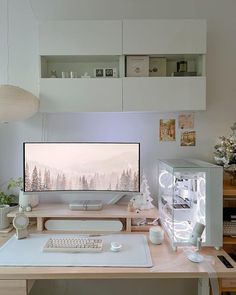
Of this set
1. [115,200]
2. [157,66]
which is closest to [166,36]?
[157,66]

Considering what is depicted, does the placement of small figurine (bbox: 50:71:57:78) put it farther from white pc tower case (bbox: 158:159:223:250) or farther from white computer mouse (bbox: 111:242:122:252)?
white computer mouse (bbox: 111:242:122:252)

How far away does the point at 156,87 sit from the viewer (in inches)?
72.0

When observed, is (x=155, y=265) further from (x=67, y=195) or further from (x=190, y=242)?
(x=67, y=195)

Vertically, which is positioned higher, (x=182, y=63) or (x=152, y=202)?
(x=182, y=63)

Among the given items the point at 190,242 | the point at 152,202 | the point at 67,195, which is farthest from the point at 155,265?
the point at 67,195

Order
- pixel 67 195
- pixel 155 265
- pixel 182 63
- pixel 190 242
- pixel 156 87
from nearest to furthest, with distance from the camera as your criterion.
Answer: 1. pixel 155 265
2. pixel 190 242
3. pixel 156 87
4. pixel 182 63
5. pixel 67 195

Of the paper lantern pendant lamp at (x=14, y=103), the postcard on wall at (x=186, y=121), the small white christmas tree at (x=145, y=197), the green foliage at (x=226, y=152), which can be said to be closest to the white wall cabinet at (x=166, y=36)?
the postcard on wall at (x=186, y=121)

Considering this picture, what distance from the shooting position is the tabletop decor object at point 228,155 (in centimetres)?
183

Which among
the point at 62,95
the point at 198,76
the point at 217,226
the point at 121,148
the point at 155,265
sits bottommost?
the point at 155,265

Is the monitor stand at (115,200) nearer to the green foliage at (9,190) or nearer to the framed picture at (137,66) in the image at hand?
the green foliage at (9,190)

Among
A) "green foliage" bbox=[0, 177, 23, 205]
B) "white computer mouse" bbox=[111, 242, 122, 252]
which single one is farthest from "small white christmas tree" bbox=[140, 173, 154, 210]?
"green foliage" bbox=[0, 177, 23, 205]

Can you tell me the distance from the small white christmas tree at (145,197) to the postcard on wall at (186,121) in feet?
1.68

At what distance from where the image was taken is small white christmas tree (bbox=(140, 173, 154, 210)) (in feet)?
6.37

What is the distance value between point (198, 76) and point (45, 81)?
3.49 ft
